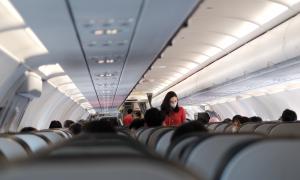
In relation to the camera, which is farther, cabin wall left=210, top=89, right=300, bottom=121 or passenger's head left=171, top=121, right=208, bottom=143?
cabin wall left=210, top=89, right=300, bottom=121

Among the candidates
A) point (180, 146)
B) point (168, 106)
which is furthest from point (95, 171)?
point (168, 106)

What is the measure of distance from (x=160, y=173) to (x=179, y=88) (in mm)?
22050

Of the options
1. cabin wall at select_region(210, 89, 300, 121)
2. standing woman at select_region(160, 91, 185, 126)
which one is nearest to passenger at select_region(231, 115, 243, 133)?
standing woman at select_region(160, 91, 185, 126)

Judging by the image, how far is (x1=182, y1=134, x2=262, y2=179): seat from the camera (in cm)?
245

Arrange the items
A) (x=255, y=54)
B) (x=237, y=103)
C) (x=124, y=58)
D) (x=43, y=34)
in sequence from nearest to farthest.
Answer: (x=43, y=34), (x=255, y=54), (x=124, y=58), (x=237, y=103)

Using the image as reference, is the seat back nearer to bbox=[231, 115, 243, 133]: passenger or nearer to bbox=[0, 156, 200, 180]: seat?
bbox=[0, 156, 200, 180]: seat

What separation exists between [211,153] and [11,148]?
214cm

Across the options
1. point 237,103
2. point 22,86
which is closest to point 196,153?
point 22,86

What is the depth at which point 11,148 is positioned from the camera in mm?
4203

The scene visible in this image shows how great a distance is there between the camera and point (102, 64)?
13930mm

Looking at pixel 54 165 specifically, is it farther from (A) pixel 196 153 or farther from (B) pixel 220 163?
(A) pixel 196 153

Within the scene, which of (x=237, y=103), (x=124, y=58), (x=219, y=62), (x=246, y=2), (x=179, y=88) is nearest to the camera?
(x=246, y=2)

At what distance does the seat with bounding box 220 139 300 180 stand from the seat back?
7.41 feet

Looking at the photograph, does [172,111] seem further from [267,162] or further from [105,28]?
[267,162]
